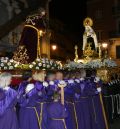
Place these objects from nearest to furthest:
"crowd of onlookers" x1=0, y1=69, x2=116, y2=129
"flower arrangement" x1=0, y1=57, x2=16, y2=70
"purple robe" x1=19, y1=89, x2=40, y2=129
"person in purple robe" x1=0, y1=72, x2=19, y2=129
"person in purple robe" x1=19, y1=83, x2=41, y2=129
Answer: "person in purple robe" x1=0, y1=72, x2=19, y2=129 → "crowd of onlookers" x1=0, y1=69, x2=116, y2=129 → "person in purple robe" x1=19, y1=83, x2=41, y2=129 → "purple robe" x1=19, y1=89, x2=40, y2=129 → "flower arrangement" x1=0, y1=57, x2=16, y2=70

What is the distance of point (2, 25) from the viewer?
3301 mm

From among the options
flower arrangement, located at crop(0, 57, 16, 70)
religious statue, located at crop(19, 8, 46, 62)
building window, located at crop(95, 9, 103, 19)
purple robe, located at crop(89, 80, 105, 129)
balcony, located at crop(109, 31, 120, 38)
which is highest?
building window, located at crop(95, 9, 103, 19)

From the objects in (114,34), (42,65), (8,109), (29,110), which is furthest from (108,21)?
(8,109)

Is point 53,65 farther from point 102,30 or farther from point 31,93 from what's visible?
point 102,30

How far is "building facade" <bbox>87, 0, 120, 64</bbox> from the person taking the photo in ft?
149

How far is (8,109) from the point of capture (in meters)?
6.14

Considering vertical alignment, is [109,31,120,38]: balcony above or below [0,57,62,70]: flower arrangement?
above

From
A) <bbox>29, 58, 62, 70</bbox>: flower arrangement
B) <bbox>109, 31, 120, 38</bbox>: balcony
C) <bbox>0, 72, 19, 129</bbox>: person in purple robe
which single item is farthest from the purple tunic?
<bbox>109, 31, 120, 38</bbox>: balcony

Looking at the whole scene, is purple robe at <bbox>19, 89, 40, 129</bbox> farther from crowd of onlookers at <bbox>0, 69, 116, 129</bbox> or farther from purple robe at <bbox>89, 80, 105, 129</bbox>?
purple robe at <bbox>89, 80, 105, 129</bbox>

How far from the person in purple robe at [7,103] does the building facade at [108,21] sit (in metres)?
39.4

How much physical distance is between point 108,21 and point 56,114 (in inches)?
1624

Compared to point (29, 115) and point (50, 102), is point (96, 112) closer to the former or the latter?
point (50, 102)

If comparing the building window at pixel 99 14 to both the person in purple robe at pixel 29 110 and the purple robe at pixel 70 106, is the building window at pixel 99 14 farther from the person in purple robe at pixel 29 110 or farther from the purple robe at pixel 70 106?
the person in purple robe at pixel 29 110

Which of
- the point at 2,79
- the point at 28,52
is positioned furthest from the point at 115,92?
the point at 2,79
